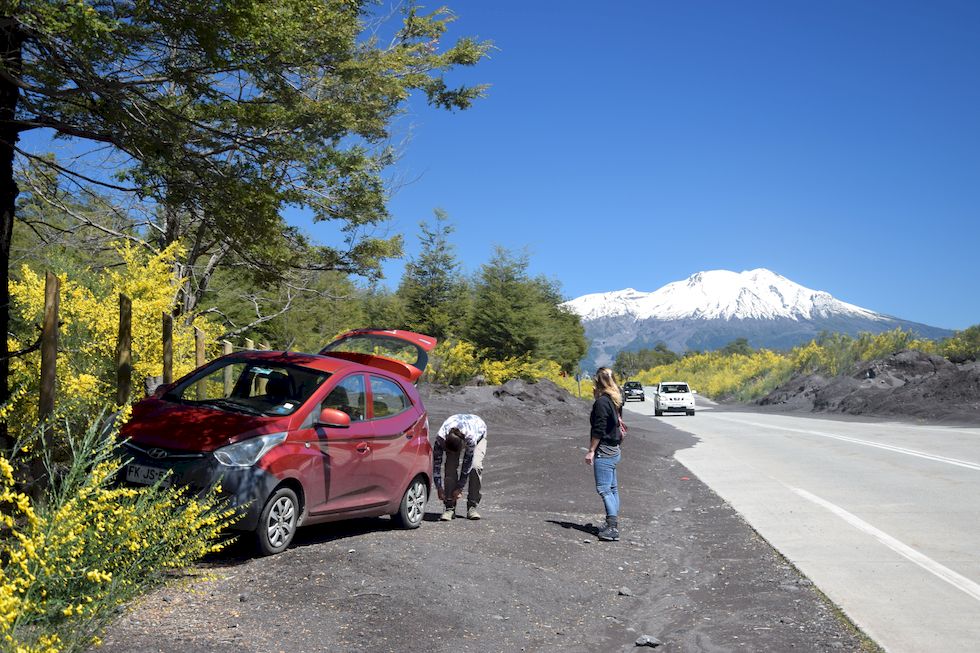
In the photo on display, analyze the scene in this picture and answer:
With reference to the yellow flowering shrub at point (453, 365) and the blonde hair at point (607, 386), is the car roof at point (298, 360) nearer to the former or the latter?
the blonde hair at point (607, 386)

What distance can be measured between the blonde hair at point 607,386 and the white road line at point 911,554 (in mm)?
3153

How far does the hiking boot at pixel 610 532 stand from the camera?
962 cm

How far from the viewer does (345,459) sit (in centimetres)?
812

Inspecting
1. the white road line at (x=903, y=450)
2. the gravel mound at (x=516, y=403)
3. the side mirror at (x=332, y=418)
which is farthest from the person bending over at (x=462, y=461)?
the gravel mound at (x=516, y=403)

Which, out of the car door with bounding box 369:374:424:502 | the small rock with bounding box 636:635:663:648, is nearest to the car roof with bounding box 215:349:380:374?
the car door with bounding box 369:374:424:502

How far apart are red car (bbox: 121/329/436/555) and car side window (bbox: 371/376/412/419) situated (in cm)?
1

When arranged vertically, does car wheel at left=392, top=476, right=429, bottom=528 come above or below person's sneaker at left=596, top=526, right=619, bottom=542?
above

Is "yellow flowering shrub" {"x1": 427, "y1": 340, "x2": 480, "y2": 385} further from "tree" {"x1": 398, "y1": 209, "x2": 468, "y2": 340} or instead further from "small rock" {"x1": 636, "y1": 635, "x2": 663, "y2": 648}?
"small rock" {"x1": 636, "y1": 635, "x2": 663, "y2": 648}

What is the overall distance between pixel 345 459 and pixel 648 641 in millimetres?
3409

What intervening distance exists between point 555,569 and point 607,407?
2.41 m

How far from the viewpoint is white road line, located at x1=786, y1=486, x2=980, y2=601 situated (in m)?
7.19

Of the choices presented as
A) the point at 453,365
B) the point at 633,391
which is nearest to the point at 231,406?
the point at 453,365

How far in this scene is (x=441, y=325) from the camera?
4459 centimetres

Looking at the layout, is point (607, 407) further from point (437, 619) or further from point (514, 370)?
point (514, 370)
